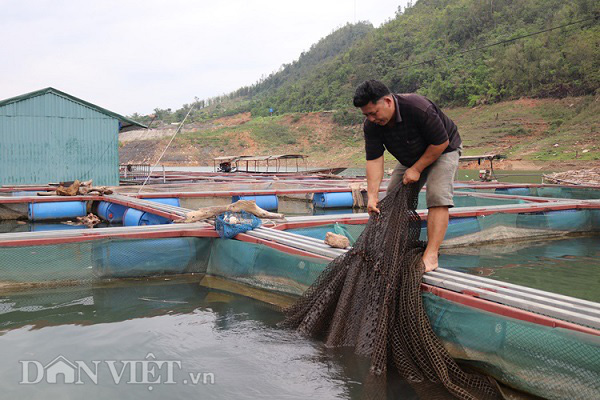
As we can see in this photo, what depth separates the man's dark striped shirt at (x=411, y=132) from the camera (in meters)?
3.78

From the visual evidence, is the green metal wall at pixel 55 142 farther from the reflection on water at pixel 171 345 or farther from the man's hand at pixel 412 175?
the man's hand at pixel 412 175

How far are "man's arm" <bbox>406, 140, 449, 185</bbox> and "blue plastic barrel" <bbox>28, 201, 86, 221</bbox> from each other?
9950 millimetres

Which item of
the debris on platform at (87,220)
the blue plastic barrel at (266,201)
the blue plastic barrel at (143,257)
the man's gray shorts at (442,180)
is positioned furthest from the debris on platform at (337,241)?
the debris on platform at (87,220)

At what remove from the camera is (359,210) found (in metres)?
14.1

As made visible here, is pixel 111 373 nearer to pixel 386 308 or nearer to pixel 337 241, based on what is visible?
pixel 386 308

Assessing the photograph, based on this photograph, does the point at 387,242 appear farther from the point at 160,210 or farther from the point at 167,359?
the point at 160,210

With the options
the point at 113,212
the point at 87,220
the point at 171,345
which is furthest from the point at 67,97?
the point at 171,345

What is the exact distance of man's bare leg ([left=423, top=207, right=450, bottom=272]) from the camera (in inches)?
155

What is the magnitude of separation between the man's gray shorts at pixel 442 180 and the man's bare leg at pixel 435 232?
2.6 inches

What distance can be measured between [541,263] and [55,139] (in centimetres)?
1557

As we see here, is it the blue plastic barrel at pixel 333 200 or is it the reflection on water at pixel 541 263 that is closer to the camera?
the reflection on water at pixel 541 263

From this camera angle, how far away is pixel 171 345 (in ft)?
13.1

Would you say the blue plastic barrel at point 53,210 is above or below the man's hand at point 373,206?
below

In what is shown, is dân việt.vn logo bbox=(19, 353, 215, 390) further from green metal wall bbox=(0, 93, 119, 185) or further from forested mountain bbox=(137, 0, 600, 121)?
forested mountain bbox=(137, 0, 600, 121)
